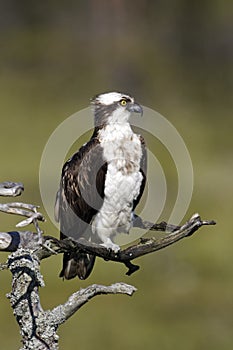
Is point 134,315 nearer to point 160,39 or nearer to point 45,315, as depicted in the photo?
point 45,315

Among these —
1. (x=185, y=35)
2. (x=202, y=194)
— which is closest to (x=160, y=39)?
(x=185, y=35)

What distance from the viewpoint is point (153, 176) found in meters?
8.80

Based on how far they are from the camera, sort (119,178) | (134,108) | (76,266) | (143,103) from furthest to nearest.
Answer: (143,103) → (134,108) → (119,178) → (76,266)

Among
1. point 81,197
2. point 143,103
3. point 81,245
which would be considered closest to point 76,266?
point 81,197

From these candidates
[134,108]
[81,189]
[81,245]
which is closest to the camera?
[81,245]

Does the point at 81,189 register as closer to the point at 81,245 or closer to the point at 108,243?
the point at 108,243

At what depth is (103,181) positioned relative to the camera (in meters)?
7.17

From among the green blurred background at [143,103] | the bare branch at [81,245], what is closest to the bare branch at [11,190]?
the bare branch at [81,245]

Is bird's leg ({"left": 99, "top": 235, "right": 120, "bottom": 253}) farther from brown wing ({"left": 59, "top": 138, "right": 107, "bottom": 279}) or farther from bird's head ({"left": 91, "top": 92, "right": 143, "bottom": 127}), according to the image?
bird's head ({"left": 91, "top": 92, "right": 143, "bottom": 127})

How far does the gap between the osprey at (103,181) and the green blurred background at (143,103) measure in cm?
505

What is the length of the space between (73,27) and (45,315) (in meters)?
31.4

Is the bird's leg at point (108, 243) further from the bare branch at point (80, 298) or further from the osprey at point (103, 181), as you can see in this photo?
the bare branch at point (80, 298)

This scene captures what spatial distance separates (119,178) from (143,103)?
19.3m

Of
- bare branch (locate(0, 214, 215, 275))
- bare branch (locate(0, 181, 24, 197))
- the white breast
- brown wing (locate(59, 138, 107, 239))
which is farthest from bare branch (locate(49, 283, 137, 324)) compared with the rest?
the white breast
